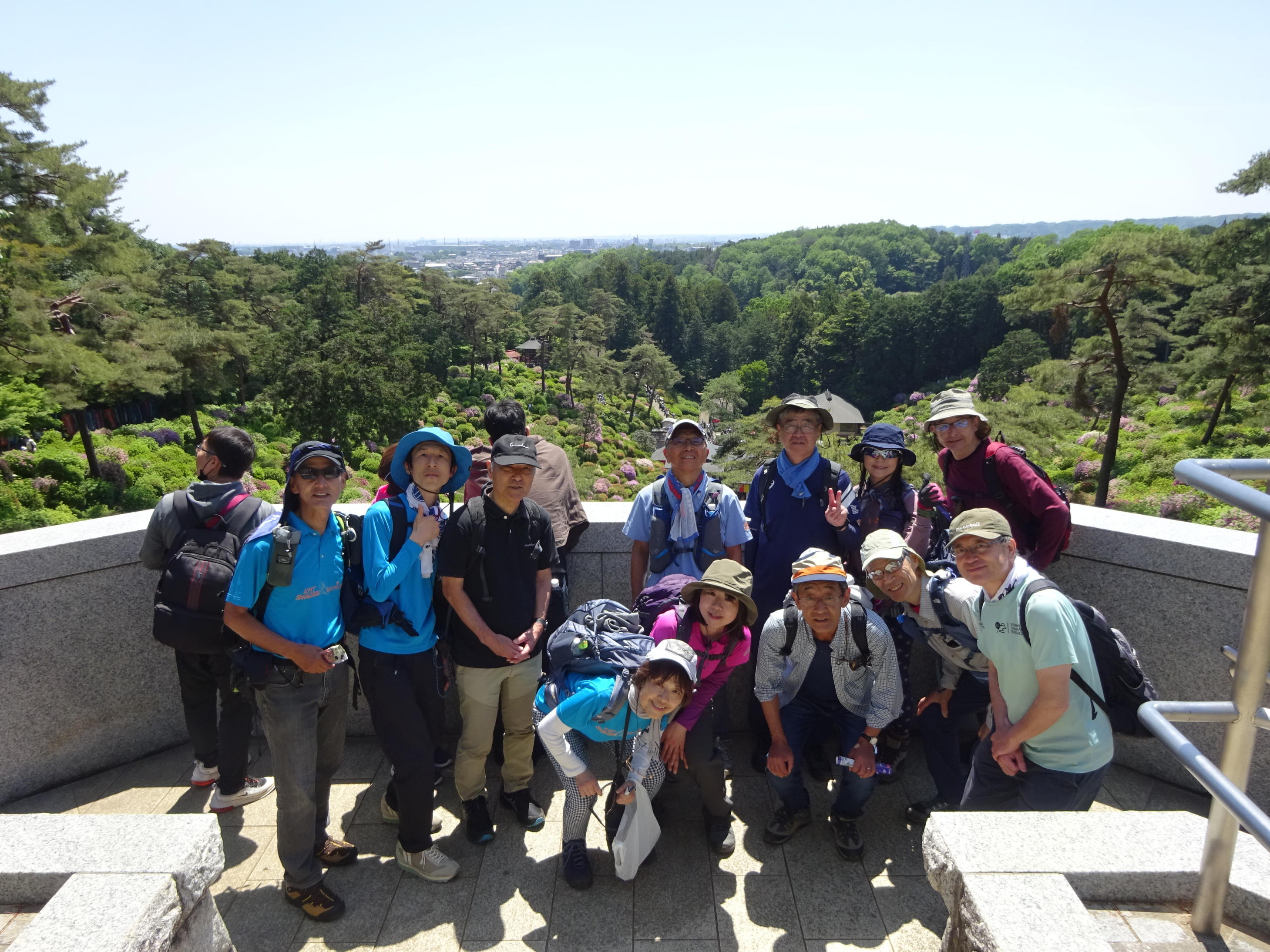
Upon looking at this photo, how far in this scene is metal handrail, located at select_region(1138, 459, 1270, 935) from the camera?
158cm

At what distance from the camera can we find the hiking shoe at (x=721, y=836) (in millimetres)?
3260

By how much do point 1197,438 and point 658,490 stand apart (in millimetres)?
31351

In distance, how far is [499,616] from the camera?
10.7ft

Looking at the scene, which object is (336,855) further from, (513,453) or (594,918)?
(513,453)

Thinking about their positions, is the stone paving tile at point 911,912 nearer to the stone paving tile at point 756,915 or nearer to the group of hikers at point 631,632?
the group of hikers at point 631,632

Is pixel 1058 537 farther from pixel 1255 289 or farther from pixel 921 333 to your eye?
pixel 921 333

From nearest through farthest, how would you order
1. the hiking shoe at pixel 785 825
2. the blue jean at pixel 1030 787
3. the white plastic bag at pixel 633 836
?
the blue jean at pixel 1030 787 < the white plastic bag at pixel 633 836 < the hiking shoe at pixel 785 825

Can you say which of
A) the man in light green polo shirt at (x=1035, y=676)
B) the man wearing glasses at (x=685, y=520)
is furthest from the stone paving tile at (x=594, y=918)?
the man in light green polo shirt at (x=1035, y=676)

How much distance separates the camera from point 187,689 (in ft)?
11.8

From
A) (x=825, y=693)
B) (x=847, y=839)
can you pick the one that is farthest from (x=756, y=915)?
(x=825, y=693)

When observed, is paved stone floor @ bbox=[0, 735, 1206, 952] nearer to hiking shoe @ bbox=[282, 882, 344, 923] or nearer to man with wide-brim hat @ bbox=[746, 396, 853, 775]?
hiking shoe @ bbox=[282, 882, 344, 923]

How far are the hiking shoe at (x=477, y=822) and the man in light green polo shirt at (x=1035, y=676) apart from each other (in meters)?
2.14

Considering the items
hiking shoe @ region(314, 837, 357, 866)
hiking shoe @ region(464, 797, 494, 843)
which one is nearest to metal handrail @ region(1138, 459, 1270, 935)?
hiking shoe @ region(464, 797, 494, 843)

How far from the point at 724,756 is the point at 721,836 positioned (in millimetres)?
345
